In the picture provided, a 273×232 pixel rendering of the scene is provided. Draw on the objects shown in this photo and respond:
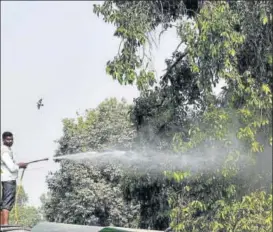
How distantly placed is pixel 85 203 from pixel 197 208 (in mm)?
13606

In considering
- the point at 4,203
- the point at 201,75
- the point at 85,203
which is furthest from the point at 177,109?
the point at 85,203

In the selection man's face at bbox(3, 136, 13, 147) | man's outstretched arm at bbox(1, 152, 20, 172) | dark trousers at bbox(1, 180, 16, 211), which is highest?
man's face at bbox(3, 136, 13, 147)

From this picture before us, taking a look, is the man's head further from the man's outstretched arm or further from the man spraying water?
the man's outstretched arm

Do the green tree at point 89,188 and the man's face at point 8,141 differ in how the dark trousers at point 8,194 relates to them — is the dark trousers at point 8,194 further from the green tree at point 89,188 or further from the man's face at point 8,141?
the green tree at point 89,188

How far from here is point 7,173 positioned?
555 cm

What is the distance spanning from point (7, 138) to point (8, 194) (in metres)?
0.53

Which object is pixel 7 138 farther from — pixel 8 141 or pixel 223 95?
pixel 223 95

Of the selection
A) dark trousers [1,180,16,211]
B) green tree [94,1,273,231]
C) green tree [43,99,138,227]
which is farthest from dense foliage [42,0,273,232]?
green tree [43,99,138,227]

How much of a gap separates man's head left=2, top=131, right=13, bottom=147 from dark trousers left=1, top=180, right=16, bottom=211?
358 mm

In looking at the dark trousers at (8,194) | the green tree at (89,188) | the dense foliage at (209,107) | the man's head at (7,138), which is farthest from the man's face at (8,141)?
the green tree at (89,188)

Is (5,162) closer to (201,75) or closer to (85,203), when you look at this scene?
(201,75)

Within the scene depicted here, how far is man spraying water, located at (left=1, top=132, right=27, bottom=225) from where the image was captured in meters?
5.50

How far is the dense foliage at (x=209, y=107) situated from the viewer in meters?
9.05

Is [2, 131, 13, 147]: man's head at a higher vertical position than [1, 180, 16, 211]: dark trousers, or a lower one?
higher
